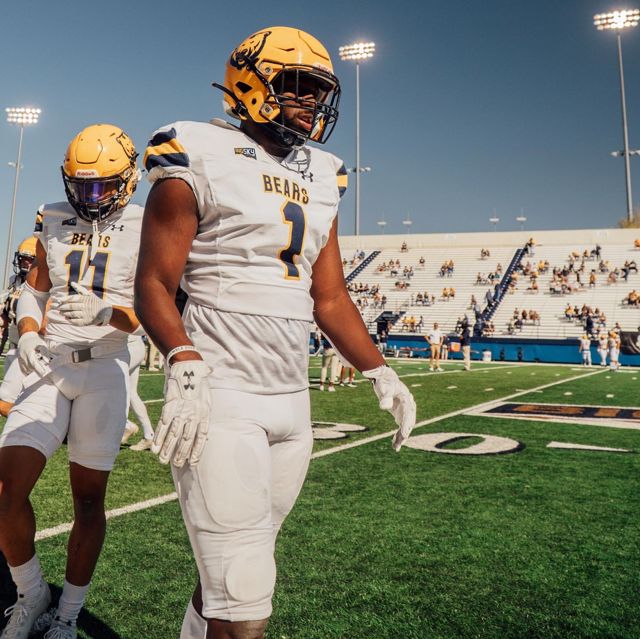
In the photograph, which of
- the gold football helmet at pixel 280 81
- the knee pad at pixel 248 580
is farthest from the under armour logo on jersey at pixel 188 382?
the gold football helmet at pixel 280 81

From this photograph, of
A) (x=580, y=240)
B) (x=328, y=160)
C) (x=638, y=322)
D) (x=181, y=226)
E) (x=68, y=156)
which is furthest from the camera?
(x=580, y=240)

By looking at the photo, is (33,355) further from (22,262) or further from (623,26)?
(623,26)

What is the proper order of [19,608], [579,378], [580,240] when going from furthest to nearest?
[580,240] → [579,378] → [19,608]

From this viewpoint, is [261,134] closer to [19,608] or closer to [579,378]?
[19,608]

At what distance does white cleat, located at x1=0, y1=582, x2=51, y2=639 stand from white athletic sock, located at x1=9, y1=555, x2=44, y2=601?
0.02m

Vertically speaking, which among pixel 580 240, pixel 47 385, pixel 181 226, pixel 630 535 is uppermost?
pixel 580 240

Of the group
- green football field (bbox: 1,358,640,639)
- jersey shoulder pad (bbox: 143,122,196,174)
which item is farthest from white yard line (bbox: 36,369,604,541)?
jersey shoulder pad (bbox: 143,122,196,174)

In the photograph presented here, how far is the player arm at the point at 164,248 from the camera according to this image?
69.4 inches

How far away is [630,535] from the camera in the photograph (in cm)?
404

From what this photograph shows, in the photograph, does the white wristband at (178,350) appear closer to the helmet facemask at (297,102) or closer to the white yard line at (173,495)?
the helmet facemask at (297,102)

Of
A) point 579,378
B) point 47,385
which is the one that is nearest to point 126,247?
point 47,385

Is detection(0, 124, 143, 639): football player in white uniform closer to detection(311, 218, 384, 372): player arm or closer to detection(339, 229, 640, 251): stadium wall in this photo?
detection(311, 218, 384, 372): player arm

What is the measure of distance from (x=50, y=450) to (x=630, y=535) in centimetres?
343

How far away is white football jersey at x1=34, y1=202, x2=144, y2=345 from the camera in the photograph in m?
2.99
